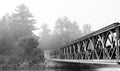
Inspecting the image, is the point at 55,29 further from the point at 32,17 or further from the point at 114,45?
the point at 114,45

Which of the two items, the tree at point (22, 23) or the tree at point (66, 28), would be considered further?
the tree at point (66, 28)

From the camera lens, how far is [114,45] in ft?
49.4

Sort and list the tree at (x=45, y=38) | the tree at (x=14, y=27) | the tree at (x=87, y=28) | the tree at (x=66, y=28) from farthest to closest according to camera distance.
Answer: the tree at (x=87, y=28)
the tree at (x=66, y=28)
the tree at (x=45, y=38)
the tree at (x=14, y=27)

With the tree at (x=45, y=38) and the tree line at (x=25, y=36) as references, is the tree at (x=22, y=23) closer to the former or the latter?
the tree line at (x=25, y=36)

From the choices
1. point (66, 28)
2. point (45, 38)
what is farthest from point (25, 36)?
point (66, 28)

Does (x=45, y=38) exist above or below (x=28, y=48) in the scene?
above

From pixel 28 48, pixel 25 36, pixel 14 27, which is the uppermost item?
pixel 14 27

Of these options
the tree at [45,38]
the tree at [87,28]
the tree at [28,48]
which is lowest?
the tree at [28,48]

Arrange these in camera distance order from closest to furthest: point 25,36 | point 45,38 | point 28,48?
point 28,48, point 25,36, point 45,38

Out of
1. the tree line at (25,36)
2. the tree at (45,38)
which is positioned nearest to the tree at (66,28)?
the tree line at (25,36)

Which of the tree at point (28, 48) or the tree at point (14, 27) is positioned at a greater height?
the tree at point (14, 27)

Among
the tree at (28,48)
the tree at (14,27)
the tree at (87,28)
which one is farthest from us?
the tree at (87,28)

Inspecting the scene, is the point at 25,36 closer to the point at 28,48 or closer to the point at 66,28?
the point at 28,48

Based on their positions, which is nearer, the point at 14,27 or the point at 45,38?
the point at 14,27
